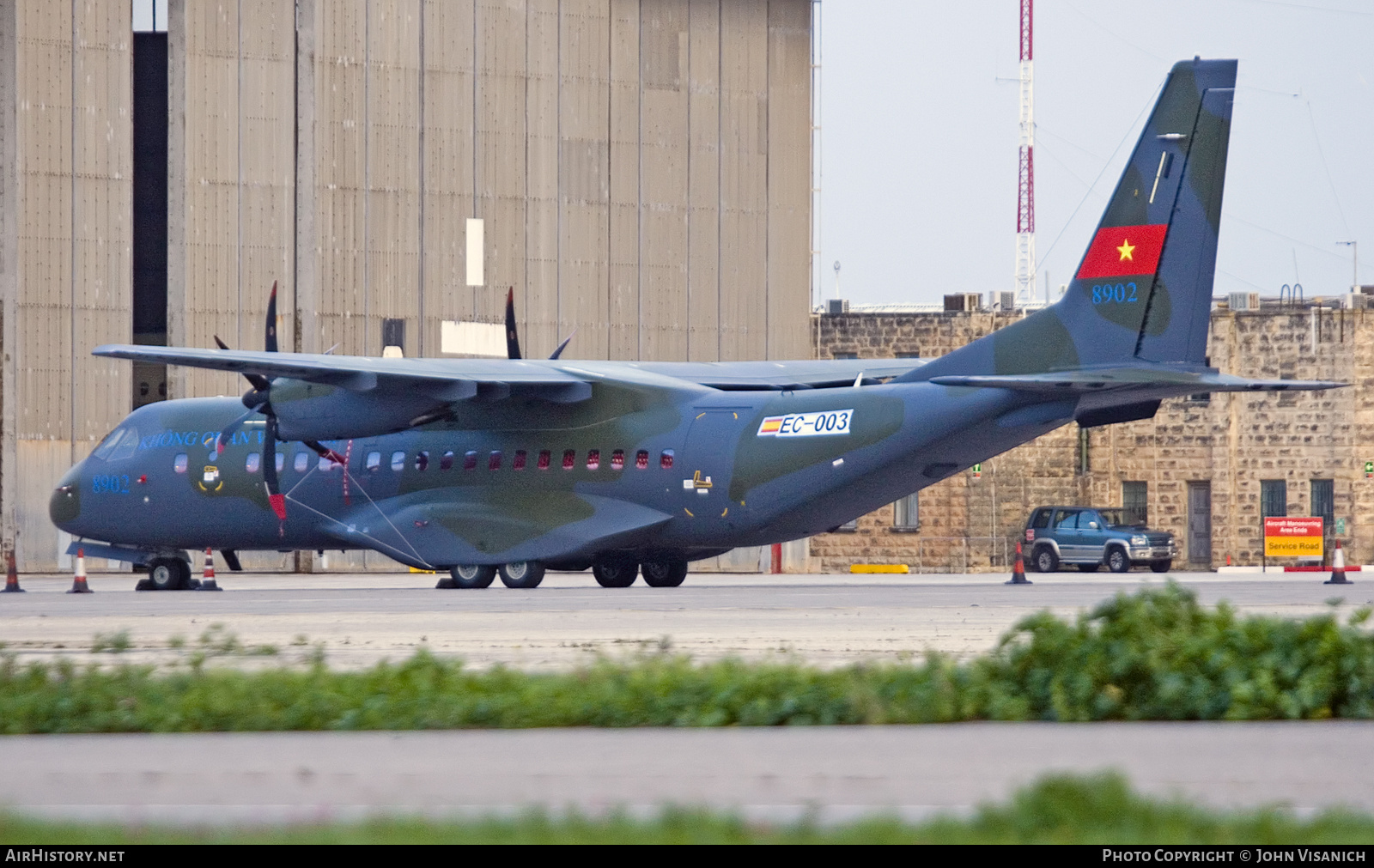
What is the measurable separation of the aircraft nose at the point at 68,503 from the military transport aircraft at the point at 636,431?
71 mm

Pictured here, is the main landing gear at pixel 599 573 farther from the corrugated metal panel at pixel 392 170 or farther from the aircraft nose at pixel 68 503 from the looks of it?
the corrugated metal panel at pixel 392 170

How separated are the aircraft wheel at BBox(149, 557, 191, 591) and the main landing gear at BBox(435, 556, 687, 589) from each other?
467cm

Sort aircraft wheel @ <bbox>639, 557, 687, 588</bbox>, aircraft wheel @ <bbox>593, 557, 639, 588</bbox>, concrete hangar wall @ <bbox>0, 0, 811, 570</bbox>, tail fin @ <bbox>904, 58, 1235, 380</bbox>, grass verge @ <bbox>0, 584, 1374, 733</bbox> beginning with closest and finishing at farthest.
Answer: grass verge @ <bbox>0, 584, 1374, 733</bbox>, tail fin @ <bbox>904, 58, 1235, 380</bbox>, aircraft wheel @ <bbox>593, 557, 639, 588</bbox>, aircraft wheel @ <bbox>639, 557, 687, 588</bbox>, concrete hangar wall @ <bbox>0, 0, 811, 570</bbox>

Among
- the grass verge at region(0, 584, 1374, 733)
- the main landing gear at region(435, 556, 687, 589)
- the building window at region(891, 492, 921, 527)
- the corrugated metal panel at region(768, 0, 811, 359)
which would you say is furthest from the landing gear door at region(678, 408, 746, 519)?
the building window at region(891, 492, 921, 527)

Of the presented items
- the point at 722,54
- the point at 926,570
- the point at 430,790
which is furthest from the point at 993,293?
the point at 430,790

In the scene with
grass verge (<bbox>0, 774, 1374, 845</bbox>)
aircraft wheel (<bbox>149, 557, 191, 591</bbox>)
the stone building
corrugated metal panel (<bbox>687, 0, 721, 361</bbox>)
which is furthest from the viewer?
the stone building

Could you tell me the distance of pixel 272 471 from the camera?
2775 centimetres

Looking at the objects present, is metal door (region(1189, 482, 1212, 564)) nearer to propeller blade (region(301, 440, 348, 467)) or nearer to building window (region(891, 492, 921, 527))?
building window (region(891, 492, 921, 527))

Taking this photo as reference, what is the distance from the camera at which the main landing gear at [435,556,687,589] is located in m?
26.8

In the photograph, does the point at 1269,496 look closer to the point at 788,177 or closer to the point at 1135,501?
the point at 1135,501

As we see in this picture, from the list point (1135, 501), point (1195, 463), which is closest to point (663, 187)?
point (1135, 501)

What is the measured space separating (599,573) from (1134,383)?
33.2 feet
